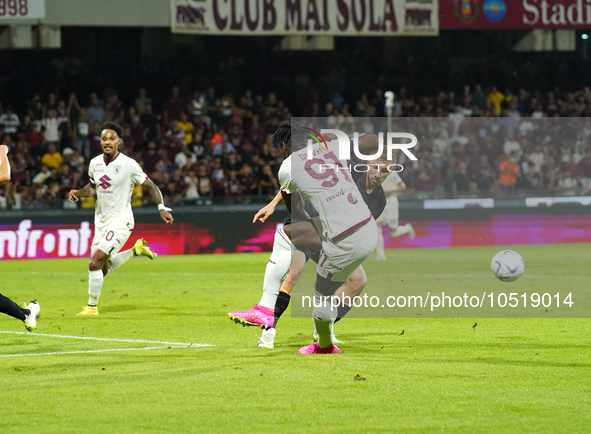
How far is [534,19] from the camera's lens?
27.9 meters

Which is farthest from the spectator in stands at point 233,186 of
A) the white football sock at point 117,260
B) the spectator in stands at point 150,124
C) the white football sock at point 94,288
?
the white football sock at point 94,288

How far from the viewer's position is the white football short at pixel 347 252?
7.41 metres

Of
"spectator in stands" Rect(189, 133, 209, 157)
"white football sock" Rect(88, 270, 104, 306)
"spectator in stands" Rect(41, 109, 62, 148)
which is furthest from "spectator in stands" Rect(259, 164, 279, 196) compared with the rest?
"white football sock" Rect(88, 270, 104, 306)

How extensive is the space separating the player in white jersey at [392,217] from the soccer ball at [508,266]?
6.52 meters

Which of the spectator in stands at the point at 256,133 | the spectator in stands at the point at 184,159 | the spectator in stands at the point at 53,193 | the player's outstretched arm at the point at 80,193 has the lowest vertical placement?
the spectator in stands at the point at 53,193

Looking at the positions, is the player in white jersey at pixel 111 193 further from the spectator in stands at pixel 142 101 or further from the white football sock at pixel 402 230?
the spectator in stands at pixel 142 101

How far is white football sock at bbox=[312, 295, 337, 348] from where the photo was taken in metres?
7.62

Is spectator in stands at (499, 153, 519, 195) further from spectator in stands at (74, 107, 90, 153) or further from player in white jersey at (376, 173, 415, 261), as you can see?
spectator in stands at (74, 107, 90, 153)

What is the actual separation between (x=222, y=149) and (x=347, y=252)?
1715 centimetres

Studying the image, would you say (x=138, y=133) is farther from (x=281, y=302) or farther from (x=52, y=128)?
(x=281, y=302)

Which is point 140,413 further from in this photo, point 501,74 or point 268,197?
point 501,74

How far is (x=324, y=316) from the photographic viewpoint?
7621 millimetres

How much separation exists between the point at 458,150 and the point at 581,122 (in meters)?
4.53

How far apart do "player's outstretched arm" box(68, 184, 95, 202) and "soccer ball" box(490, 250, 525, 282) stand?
497 centimetres
